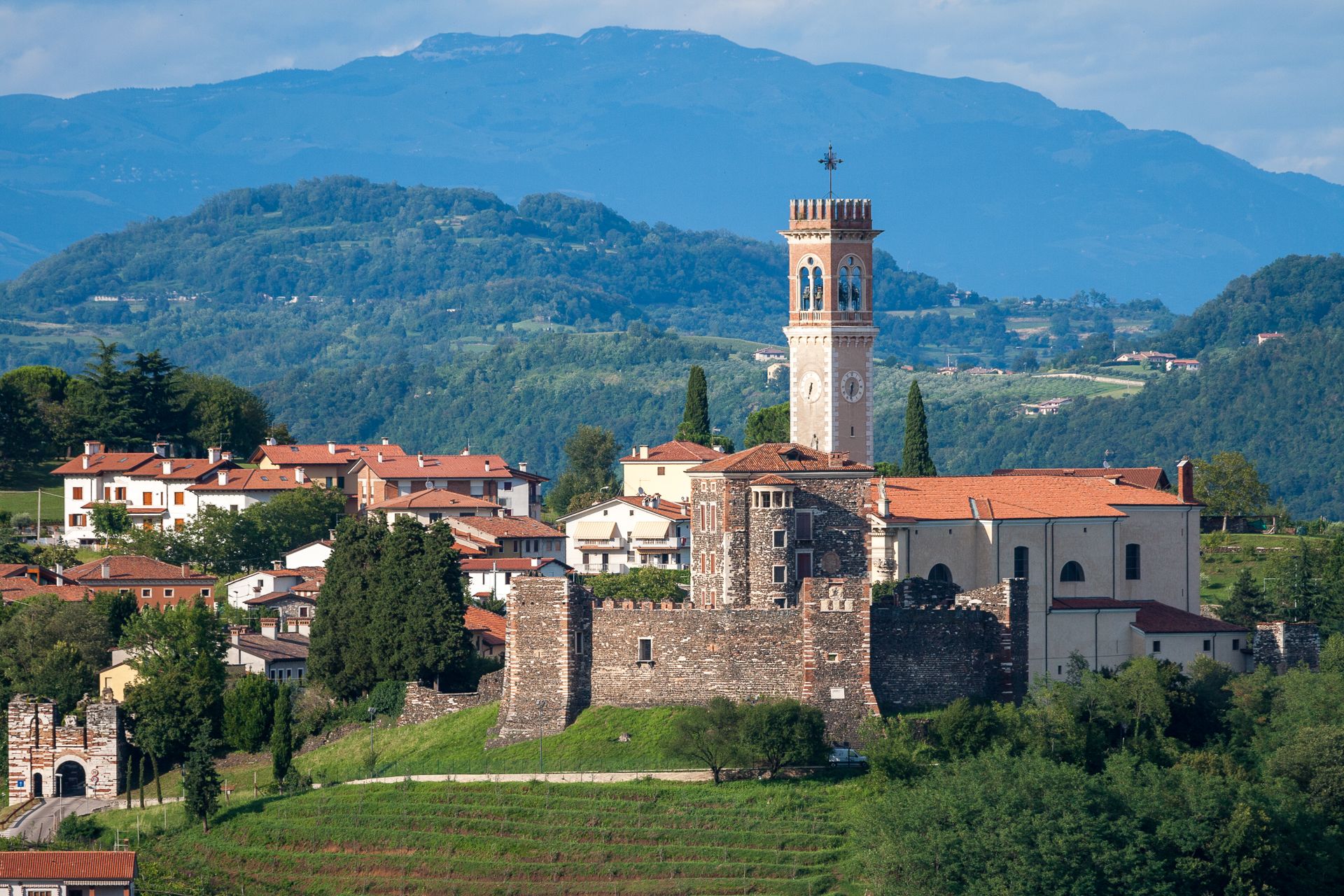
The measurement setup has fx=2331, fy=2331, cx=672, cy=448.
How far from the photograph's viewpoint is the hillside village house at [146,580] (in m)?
86.8

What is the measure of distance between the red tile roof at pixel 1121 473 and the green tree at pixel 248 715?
26159mm

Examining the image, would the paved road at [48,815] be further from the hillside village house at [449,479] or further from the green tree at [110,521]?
the hillside village house at [449,479]

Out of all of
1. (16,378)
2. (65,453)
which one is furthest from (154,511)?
(16,378)

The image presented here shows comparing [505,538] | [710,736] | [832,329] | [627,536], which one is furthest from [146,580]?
[710,736]

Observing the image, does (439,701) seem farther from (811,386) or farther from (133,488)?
(133,488)

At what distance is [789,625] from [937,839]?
816cm

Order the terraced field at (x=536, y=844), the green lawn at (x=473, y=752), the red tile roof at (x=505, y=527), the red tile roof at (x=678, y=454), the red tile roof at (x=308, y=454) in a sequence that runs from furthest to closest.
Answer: the red tile roof at (x=308, y=454) < the red tile roof at (x=678, y=454) < the red tile roof at (x=505, y=527) < the green lawn at (x=473, y=752) < the terraced field at (x=536, y=844)

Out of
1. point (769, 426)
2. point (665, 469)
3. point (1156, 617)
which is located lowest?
point (1156, 617)

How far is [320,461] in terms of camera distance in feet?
367

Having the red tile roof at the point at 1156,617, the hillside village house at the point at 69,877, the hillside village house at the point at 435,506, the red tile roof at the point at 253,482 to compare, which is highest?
the red tile roof at the point at 253,482

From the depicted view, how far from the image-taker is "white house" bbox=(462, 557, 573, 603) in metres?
89.8

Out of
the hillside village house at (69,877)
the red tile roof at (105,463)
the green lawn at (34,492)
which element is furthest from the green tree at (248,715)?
the green lawn at (34,492)

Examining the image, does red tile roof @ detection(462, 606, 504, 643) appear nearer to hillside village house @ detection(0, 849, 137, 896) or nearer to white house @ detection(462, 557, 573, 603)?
white house @ detection(462, 557, 573, 603)

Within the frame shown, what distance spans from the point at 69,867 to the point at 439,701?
43.3 feet
